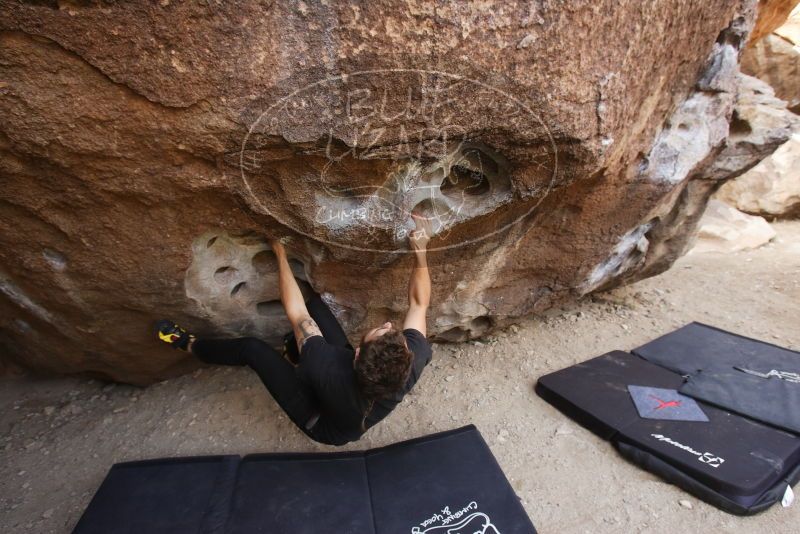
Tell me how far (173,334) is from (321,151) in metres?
1.24

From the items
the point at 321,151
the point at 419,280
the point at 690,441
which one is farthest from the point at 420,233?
the point at 690,441

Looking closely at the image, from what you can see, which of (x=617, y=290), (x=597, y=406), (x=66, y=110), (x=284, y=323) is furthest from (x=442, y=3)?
(x=617, y=290)

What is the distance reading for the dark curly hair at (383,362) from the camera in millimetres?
1708

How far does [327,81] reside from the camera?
1.50m

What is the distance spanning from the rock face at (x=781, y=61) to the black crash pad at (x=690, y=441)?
20.0ft

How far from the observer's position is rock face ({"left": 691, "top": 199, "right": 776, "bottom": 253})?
16.4 ft

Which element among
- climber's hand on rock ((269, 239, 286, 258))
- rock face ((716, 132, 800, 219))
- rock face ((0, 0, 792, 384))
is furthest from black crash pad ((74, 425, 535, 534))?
rock face ((716, 132, 800, 219))

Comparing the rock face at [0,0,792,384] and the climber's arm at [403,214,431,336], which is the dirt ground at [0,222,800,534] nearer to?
the rock face at [0,0,792,384]

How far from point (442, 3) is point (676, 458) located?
7.01 ft

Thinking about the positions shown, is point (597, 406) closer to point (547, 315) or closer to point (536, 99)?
point (547, 315)

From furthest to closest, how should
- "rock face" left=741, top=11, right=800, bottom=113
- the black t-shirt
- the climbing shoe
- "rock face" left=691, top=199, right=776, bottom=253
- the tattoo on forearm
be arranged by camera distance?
"rock face" left=741, top=11, right=800, bottom=113 < "rock face" left=691, top=199, right=776, bottom=253 < the climbing shoe < the tattoo on forearm < the black t-shirt

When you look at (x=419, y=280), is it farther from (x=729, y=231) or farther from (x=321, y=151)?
(x=729, y=231)

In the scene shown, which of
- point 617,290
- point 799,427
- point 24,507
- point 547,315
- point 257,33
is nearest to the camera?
point 257,33

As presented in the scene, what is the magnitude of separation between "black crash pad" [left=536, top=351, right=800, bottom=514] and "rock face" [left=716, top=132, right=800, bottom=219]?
4.25m
